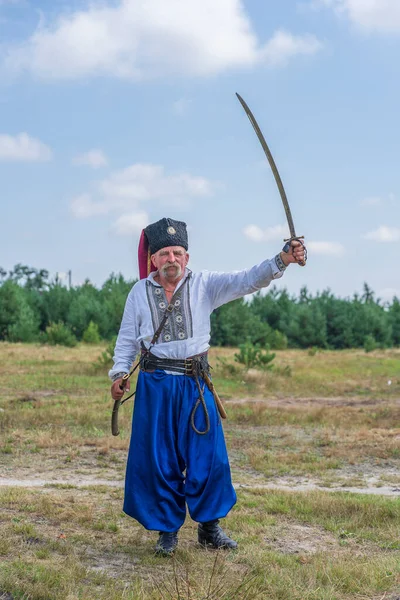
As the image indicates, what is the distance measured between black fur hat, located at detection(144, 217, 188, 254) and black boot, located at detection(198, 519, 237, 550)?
1844 mm

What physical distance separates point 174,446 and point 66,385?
12.1 meters

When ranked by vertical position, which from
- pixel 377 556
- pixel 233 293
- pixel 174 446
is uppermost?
pixel 233 293

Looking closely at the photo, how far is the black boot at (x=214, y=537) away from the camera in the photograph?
16.0 feet

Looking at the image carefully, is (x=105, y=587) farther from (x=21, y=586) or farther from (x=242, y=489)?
(x=242, y=489)

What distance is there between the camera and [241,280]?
4895 millimetres

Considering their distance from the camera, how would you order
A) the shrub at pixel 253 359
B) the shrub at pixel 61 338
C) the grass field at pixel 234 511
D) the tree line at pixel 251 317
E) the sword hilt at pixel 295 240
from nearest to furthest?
the grass field at pixel 234 511, the sword hilt at pixel 295 240, the shrub at pixel 253 359, the shrub at pixel 61 338, the tree line at pixel 251 317

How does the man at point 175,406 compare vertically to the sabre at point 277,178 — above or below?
below

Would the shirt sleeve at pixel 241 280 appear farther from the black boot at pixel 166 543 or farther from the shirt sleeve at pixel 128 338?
the black boot at pixel 166 543

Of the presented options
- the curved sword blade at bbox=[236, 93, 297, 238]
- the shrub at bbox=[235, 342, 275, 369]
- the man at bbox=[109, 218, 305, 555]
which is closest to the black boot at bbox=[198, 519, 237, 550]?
the man at bbox=[109, 218, 305, 555]

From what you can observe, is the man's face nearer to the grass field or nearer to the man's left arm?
the man's left arm

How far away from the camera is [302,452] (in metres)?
9.45

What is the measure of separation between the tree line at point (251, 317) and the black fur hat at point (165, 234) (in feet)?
107

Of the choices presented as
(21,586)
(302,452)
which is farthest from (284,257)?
(302,452)

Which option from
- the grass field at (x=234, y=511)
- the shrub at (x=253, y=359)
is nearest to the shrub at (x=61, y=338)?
the shrub at (x=253, y=359)
